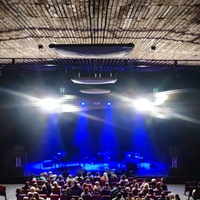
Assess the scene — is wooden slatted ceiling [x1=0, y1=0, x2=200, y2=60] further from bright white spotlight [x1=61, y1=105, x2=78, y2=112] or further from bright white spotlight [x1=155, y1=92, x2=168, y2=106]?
bright white spotlight [x1=61, y1=105, x2=78, y2=112]

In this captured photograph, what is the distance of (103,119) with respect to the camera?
19547 millimetres

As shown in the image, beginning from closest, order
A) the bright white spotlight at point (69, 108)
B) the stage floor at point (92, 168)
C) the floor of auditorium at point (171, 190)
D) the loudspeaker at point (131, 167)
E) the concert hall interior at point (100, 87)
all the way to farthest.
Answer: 1. the concert hall interior at point (100, 87)
2. the floor of auditorium at point (171, 190)
3. the loudspeaker at point (131, 167)
4. the stage floor at point (92, 168)
5. the bright white spotlight at point (69, 108)

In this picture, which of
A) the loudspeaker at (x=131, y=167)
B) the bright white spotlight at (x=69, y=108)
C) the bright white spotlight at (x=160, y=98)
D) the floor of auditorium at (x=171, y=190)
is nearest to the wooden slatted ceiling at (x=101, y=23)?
the bright white spotlight at (x=160, y=98)

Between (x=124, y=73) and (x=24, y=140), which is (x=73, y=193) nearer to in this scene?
(x=124, y=73)

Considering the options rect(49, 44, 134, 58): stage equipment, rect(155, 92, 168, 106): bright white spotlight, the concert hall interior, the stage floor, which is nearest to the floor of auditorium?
the concert hall interior

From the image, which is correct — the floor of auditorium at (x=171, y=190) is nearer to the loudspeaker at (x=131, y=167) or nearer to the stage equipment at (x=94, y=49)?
the loudspeaker at (x=131, y=167)

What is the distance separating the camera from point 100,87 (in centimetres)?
1409

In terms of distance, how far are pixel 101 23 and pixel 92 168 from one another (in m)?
13.2

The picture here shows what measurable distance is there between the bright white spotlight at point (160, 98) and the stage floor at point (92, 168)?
4.06 meters

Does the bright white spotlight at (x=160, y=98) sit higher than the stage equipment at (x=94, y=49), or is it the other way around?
the stage equipment at (x=94, y=49)

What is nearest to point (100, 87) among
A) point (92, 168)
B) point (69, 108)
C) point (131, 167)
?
point (69, 108)

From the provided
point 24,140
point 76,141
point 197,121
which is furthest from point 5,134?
point 197,121

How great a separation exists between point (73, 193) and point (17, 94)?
5.81m

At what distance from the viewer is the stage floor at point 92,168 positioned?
56.0ft
